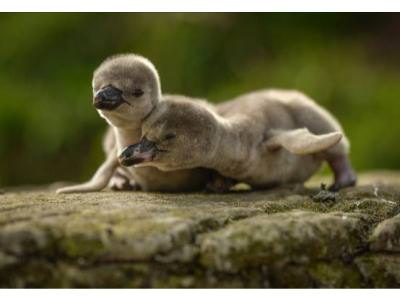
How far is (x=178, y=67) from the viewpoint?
917 cm

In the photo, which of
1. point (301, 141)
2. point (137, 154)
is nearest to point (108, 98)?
point (137, 154)

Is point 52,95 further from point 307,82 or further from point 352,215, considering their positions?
point 352,215

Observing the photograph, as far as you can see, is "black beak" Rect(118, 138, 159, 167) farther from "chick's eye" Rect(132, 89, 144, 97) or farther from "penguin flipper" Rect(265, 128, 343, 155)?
"penguin flipper" Rect(265, 128, 343, 155)

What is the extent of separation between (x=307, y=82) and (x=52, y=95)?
287 cm

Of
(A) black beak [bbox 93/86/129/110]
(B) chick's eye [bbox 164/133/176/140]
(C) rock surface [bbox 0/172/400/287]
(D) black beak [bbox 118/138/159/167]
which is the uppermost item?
(A) black beak [bbox 93/86/129/110]

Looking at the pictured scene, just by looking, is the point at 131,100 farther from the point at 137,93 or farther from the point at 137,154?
the point at 137,154

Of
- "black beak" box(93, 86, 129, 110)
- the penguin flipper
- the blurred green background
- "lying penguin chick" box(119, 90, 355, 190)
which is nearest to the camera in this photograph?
"black beak" box(93, 86, 129, 110)

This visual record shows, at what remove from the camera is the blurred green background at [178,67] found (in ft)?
28.6

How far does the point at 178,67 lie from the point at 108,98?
5105mm

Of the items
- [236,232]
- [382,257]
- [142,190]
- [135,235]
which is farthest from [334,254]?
[142,190]

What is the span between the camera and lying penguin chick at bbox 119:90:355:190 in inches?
166

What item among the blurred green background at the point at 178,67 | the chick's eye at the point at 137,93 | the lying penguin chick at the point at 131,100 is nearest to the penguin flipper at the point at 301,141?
the lying penguin chick at the point at 131,100

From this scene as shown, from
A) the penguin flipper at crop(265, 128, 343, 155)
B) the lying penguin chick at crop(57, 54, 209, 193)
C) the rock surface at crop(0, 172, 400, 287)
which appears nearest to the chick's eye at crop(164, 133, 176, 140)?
the lying penguin chick at crop(57, 54, 209, 193)

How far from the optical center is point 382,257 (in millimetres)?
3525
